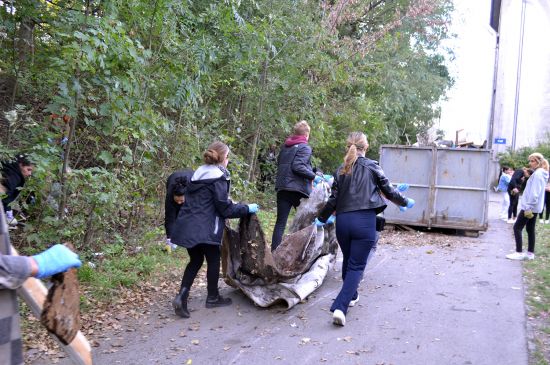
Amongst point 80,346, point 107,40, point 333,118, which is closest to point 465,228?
point 333,118

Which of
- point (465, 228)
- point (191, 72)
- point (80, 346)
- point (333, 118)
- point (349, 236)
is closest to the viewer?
point (80, 346)

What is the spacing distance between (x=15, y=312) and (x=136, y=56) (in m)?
4.26

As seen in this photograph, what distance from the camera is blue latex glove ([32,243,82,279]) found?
7.25 feet

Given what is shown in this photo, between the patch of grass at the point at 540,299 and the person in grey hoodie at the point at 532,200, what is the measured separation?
0.98 ft

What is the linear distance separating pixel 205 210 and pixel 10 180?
7.55 feet

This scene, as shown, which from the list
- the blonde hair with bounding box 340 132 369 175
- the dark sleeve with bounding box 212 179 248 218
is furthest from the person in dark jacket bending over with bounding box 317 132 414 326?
the dark sleeve with bounding box 212 179 248 218

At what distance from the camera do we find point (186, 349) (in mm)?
4805

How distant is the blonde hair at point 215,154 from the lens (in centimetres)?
557

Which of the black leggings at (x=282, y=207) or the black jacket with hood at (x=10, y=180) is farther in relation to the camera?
the black leggings at (x=282, y=207)

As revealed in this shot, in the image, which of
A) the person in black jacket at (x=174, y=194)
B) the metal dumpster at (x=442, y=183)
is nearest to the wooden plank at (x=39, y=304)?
the person in black jacket at (x=174, y=194)

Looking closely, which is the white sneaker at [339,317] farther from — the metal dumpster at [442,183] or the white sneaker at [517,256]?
the metal dumpster at [442,183]

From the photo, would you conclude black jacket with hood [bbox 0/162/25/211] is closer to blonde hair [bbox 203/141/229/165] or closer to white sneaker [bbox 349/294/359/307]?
blonde hair [bbox 203/141/229/165]

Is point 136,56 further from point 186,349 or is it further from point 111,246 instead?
point 186,349

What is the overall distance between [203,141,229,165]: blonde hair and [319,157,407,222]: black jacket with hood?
1233 mm
